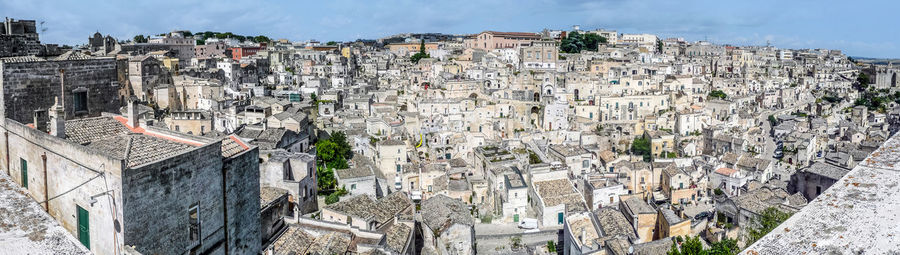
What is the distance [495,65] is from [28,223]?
44.3 meters

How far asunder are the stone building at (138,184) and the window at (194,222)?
1 centimetres

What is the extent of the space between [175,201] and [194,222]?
0.46m

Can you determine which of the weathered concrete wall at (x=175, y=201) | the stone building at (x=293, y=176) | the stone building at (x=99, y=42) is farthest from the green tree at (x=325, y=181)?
the stone building at (x=99, y=42)

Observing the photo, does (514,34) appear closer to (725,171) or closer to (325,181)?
(725,171)

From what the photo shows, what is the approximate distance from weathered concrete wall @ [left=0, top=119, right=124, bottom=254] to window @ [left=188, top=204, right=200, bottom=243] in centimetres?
90

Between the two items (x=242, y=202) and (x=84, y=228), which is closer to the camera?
(x=84, y=228)

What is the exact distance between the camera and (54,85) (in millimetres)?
9766

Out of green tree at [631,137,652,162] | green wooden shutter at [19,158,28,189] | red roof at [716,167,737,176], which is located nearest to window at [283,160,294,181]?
green wooden shutter at [19,158,28,189]

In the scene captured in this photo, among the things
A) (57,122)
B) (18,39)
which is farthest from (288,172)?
(57,122)

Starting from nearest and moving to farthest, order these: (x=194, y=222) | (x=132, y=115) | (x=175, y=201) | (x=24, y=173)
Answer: (x=175, y=201)
(x=194, y=222)
(x=24, y=173)
(x=132, y=115)

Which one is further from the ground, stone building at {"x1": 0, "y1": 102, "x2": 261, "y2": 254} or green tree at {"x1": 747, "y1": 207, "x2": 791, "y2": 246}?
stone building at {"x1": 0, "y1": 102, "x2": 261, "y2": 254}

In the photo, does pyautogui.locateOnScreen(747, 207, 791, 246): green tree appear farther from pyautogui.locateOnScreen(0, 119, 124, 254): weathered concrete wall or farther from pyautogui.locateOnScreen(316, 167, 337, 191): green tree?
pyautogui.locateOnScreen(0, 119, 124, 254): weathered concrete wall

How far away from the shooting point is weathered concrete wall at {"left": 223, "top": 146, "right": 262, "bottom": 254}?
8.24m

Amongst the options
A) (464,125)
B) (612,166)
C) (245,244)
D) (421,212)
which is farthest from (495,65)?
(245,244)
